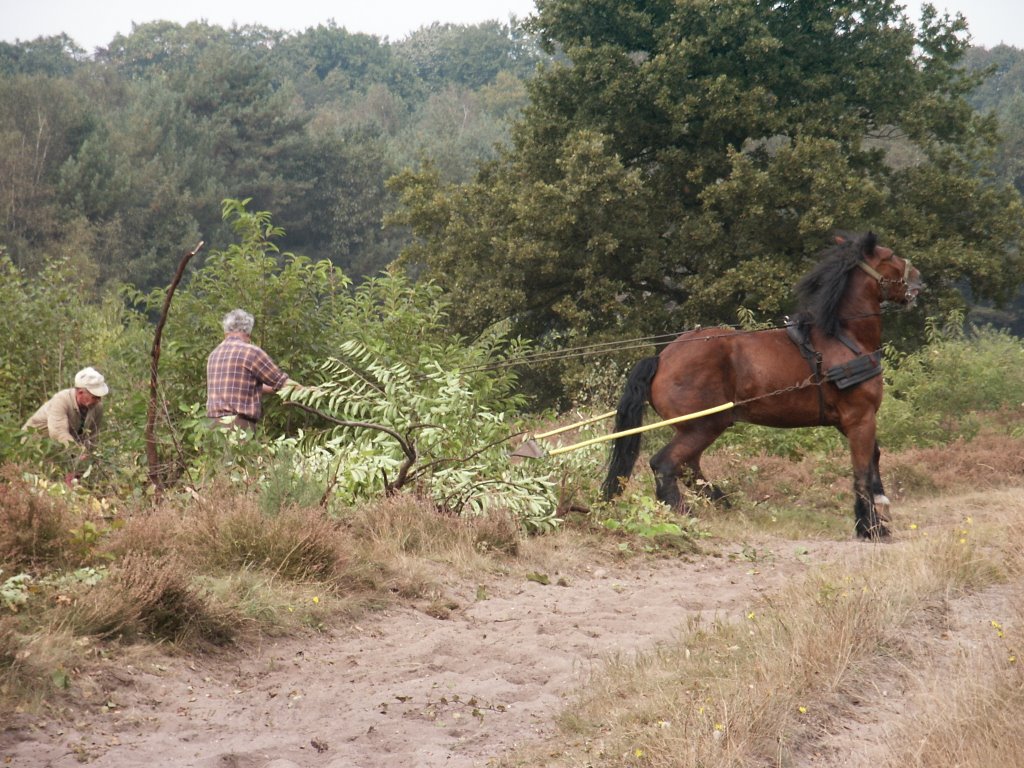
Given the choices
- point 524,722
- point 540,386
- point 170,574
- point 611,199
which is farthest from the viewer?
point 540,386

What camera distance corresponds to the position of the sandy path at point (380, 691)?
462 centimetres

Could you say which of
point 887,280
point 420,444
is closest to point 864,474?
point 887,280

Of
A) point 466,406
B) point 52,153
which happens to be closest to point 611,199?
point 466,406

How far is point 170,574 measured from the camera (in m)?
5.82

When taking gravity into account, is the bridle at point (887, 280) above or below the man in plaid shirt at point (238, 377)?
above

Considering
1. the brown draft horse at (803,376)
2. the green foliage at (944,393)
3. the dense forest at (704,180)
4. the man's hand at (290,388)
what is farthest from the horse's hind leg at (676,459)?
the dense forest at (704,180)

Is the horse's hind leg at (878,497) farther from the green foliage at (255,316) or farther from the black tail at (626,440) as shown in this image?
the green foliage at (255,316)

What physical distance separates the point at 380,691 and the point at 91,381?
557cm

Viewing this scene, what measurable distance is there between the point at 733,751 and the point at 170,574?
2912 millimetres

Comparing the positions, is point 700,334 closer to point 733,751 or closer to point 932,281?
point 733,751

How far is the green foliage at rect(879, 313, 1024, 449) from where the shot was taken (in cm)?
1591

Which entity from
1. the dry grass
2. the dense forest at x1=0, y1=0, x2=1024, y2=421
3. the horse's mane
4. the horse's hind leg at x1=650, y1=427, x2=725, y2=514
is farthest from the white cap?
the dense forest at x1=0, y1=0, x2=1024, y2=421

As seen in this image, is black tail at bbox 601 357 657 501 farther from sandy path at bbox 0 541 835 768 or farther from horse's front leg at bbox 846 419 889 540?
sandy path at bbox 0 541 835 768

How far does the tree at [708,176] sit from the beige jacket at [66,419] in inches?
500
